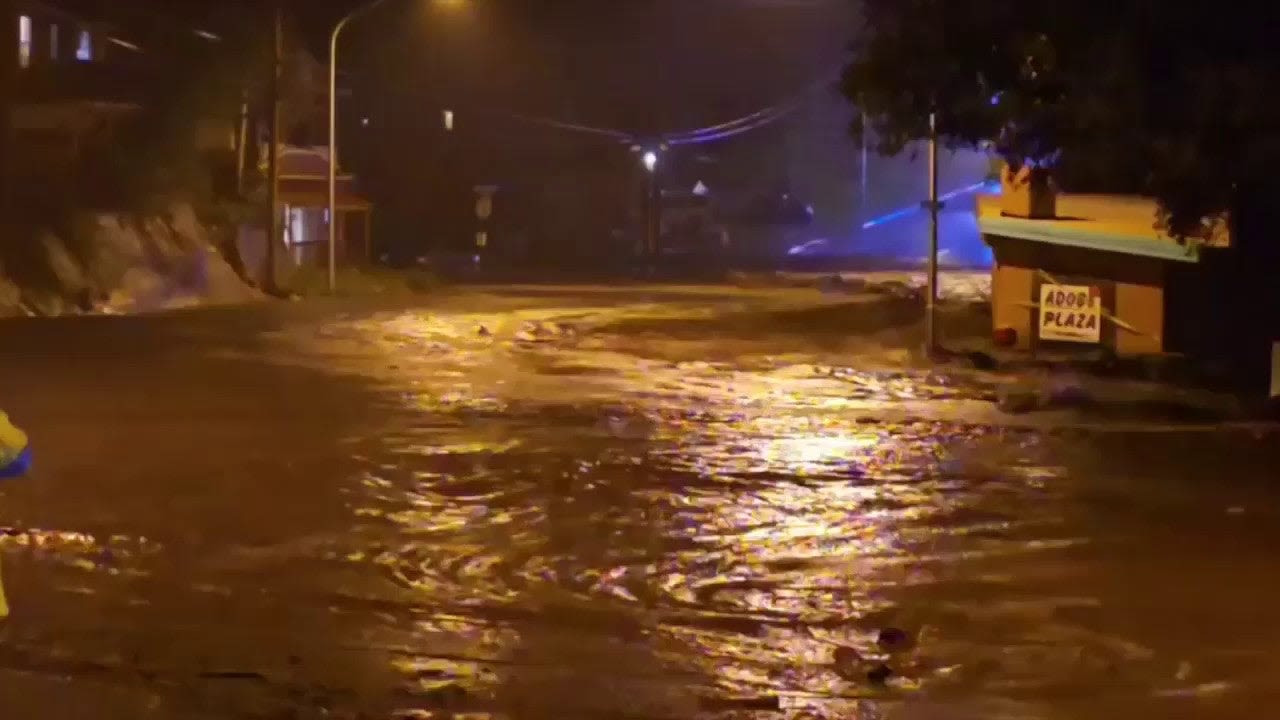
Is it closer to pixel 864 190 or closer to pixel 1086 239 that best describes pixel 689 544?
pixel 1086 239

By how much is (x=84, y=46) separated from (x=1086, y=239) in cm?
3904

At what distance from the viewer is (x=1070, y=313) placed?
2656 cm

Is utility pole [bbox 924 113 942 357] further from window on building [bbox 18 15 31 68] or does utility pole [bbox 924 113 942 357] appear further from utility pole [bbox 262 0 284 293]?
window on building [bbox 18 15 31 68]

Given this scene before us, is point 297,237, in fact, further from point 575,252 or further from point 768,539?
point 768,539

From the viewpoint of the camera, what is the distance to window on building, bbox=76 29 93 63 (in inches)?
2209

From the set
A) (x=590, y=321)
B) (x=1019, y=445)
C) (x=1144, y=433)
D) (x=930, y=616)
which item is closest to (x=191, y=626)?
(x=930, y=616)

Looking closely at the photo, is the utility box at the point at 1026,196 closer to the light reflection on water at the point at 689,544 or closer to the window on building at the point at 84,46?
the light reflection on water at the point at 689,544

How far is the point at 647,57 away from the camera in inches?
3597

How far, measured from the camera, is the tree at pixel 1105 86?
1756 cm

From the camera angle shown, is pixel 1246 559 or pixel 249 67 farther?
pixel 249 67

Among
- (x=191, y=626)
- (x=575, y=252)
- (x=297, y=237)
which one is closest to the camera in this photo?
(x=191, y=626)

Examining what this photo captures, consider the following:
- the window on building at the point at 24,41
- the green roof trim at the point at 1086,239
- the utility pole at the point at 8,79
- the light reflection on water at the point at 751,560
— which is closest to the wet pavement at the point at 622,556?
the light reflection on water at the point at 751,560

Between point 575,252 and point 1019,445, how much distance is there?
65046mm

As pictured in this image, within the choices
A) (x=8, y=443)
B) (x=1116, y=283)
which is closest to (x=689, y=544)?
(x=8, y=443)
